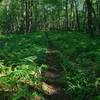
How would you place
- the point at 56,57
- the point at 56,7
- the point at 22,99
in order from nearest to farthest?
the point at 22,99 < the point at 56,57 < the point at 56,7

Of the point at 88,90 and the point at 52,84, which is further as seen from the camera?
the point at 52,84

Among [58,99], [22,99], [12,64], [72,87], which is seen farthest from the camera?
[12,64]

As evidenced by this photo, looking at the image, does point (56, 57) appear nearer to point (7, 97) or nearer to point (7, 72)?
point (7, 72)

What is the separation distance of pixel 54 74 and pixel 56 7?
50972 mm

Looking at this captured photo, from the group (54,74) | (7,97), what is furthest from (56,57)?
(7,97)

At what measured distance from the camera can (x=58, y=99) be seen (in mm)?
8078

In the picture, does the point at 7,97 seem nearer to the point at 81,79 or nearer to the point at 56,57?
the point at 81,79

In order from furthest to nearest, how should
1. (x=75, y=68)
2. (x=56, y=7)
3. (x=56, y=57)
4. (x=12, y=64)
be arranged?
(x=56, y=7)
(x=56, y=57)
(x=75, y=68)
(x=12, y=64)

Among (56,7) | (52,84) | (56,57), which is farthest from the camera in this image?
(56,7)

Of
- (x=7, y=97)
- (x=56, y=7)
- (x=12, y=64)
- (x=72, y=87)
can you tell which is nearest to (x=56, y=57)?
(x=12, y=64)

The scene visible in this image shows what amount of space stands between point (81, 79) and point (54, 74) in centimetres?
160

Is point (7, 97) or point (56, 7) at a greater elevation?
point (56, 7)

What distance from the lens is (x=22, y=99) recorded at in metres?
7.24

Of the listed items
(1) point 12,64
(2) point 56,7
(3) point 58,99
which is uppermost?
(2) point 56,7
